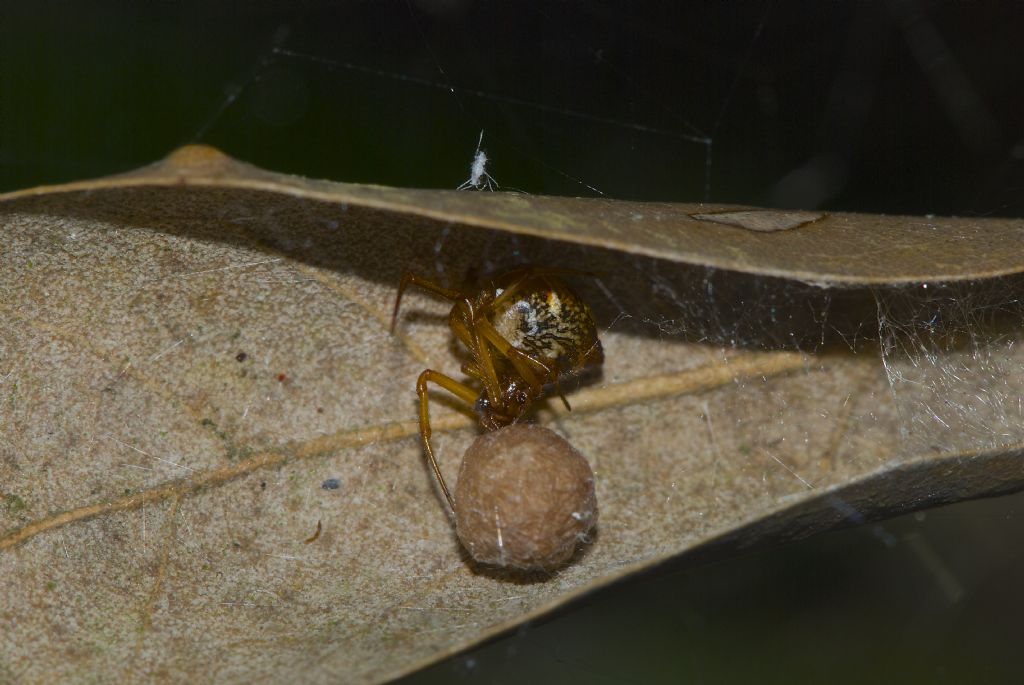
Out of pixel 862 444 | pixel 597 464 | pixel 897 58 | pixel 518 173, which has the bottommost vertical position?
pixel 597 464

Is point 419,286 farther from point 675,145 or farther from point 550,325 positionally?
point 675,145

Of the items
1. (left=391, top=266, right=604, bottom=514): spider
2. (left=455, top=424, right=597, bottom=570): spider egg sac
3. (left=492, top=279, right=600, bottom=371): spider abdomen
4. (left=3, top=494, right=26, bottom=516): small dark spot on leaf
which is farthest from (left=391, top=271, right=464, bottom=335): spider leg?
(left=3, top=494, right=26, bottom=516): small dark spot on leaf

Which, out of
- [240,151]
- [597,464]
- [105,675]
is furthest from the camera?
[240,151]

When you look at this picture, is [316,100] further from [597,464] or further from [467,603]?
[467,603]

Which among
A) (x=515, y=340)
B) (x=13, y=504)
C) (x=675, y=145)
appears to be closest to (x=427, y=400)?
(x=515, y=340)

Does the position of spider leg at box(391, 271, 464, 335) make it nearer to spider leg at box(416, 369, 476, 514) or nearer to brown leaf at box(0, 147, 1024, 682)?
brown leaf at box(0, 147, 1024, 682)

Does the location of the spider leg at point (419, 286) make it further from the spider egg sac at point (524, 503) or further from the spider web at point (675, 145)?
the spider egg sac at point (524, 503)

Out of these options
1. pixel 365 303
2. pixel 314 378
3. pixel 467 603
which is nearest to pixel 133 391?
pixel 314 378
